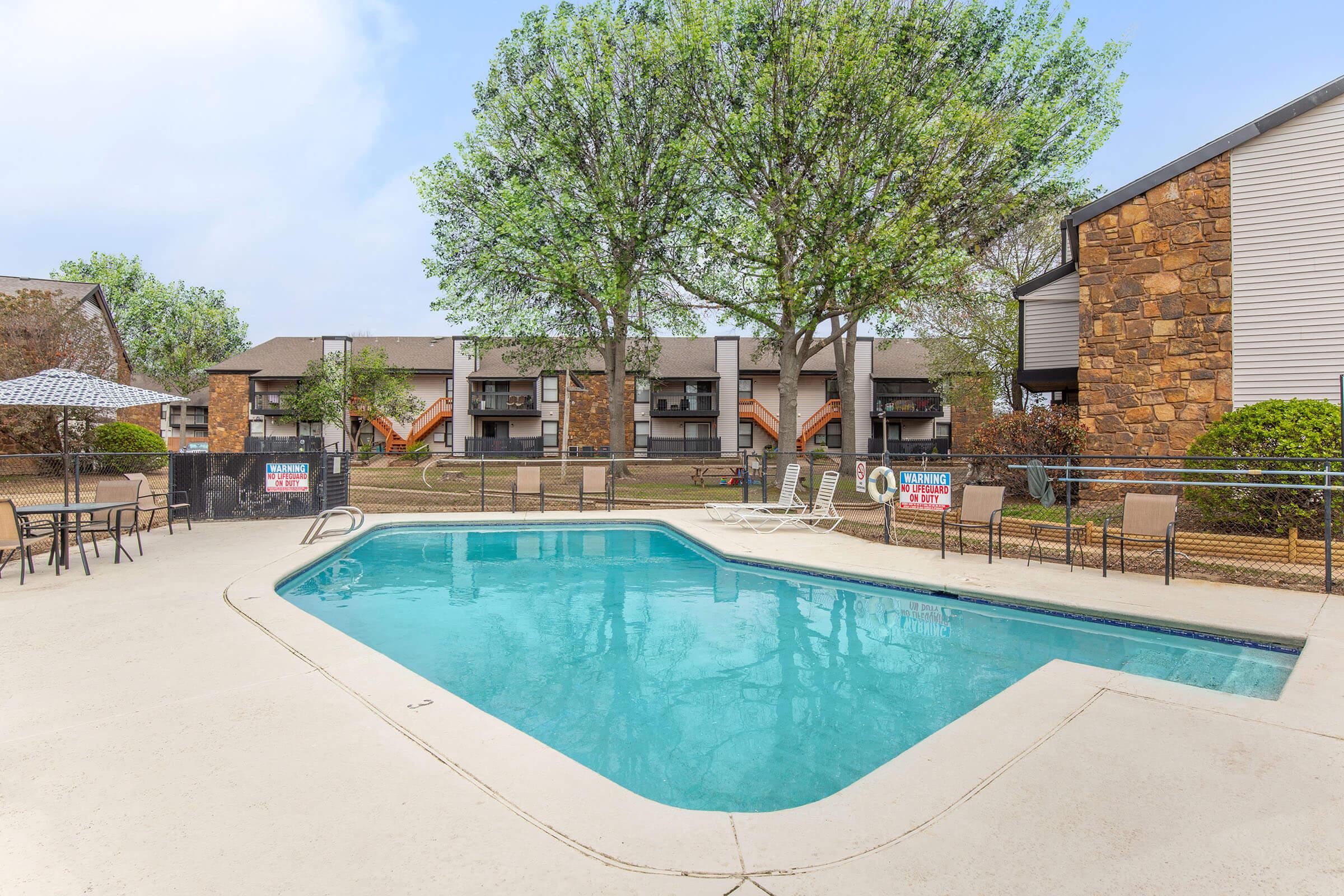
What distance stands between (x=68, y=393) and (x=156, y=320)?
170 feet

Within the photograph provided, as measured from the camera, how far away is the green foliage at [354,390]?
35.9 meters

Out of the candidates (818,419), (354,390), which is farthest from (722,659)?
(354,390)

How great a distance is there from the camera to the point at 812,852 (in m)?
2.48

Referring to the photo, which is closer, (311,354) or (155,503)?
(155,503)

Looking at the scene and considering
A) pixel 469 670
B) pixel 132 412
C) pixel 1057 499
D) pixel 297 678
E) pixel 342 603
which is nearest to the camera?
pixel 297 678

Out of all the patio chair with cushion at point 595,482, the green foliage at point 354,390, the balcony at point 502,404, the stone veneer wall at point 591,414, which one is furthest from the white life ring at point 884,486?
the green foliage at point 354,390

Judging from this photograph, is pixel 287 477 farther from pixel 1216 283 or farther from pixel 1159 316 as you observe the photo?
pixel 1216 283

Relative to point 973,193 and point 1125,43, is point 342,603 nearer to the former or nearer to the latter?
point 973,193

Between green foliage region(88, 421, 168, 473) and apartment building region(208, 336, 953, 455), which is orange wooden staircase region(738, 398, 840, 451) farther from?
green foliage region(88, 421, 168, 473)

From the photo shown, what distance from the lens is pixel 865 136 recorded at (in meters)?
16.7

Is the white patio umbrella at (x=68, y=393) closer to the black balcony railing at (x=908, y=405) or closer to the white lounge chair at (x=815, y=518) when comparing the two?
the white lounge chair at (x=815, y=518)

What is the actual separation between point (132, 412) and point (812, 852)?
40.6 m

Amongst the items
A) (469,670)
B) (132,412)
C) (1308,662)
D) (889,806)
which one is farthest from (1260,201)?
(132,412)

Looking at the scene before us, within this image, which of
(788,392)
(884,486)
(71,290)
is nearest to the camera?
(884,486)
